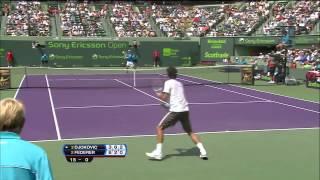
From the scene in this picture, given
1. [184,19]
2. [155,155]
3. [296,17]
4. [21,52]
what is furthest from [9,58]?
[155,155]

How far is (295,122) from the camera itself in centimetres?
1412

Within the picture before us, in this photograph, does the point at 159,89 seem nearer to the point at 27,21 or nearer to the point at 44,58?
the point at 44,58

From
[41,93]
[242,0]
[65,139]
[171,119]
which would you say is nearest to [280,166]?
[171,119]

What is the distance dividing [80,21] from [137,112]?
111 ft

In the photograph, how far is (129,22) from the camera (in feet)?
164

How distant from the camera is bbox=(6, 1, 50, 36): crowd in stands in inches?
1774

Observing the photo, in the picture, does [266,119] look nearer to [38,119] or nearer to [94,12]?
[38,119]

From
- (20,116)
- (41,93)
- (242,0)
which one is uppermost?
(242,0)

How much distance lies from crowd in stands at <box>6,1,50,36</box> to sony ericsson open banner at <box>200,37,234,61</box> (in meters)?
14.3

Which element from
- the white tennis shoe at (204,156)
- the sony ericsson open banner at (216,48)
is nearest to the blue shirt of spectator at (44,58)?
the sony ericsson open banner at (216,48)

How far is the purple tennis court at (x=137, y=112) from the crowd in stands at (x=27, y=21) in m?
22.6

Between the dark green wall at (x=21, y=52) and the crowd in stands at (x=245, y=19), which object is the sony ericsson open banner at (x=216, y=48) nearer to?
the crowd in stands at (x=245, y=19)

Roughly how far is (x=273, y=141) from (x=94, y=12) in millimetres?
42137

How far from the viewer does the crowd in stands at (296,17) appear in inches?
1551
